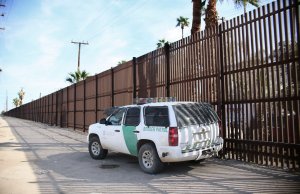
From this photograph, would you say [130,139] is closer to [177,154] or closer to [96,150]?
[177,154]

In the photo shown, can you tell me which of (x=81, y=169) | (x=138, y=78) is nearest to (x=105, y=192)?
(x=81, y=169)

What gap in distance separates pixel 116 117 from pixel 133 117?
37.5 inches

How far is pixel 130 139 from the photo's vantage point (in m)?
8.26

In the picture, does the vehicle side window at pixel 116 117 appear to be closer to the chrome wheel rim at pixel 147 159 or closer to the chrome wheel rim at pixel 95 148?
the chrome wheel rim at pixel 95 148

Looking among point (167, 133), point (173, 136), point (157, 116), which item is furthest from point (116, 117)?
point (173, 136)

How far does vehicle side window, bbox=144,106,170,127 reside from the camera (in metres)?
7.30

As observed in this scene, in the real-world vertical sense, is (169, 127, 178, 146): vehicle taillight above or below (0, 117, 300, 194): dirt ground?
above

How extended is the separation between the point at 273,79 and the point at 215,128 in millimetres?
1899

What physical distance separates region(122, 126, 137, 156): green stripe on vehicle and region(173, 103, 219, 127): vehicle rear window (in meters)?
1.47

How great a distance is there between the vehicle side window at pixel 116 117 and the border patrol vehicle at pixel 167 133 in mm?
131

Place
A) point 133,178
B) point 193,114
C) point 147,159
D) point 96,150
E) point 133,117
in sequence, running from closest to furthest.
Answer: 1. point 133,178
2. point 193,114
3. point 147,159
4. point 133,117
5. point 96,150

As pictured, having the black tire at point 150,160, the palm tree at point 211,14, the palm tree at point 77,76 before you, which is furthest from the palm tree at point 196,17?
the palm tree at point 77,76

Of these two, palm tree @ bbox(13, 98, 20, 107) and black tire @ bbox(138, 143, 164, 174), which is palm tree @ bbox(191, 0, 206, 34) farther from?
palm tree @ bbox(13, 98, 20, 107)

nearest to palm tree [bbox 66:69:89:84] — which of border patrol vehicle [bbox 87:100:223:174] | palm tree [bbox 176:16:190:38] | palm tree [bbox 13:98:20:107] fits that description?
palm tree [bbox 176:16:190:38]
